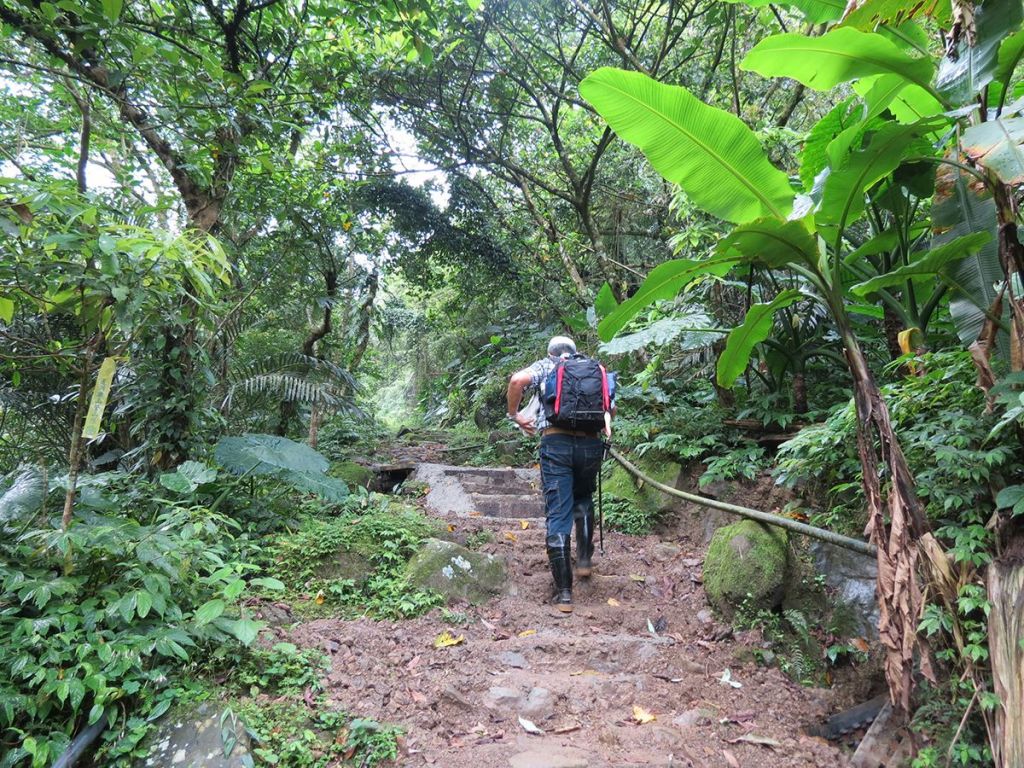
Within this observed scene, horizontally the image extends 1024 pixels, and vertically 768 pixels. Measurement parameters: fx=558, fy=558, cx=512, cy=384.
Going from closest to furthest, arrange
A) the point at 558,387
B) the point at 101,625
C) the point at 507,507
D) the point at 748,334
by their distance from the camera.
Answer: the point at 101,625 → the point at 748,334 → the point at 558,387 → the point at 507,507

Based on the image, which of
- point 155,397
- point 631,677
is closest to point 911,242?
point 631,677

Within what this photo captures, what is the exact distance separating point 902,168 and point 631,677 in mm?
3146

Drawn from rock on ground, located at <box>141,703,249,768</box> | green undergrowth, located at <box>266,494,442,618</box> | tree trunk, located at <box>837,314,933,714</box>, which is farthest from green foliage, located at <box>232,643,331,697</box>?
tree trunk, located at <box>837,314,933,714</box>

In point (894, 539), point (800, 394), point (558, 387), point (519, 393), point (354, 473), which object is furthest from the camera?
point (354, 473)

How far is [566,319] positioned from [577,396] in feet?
11.9

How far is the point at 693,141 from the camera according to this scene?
3045 millimetres

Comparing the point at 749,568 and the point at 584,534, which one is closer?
the point at 749,568

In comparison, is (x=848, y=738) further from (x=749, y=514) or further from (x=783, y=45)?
(x=783, y=45)

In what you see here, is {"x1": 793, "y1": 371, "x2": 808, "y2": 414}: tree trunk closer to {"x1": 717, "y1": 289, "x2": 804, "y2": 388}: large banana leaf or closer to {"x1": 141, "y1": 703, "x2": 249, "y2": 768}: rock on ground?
{"x1": 717, "y1": 289, "x2": 804, "y2": 388}: large banana leaf

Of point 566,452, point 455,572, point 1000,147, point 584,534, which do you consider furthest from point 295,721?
point 1000,147

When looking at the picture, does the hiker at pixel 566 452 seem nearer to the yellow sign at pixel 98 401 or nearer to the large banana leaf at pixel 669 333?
the large banana leaf at pixel 669 333

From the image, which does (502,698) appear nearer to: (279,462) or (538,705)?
(538,705)

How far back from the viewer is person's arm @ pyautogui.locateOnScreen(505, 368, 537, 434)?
4156mm

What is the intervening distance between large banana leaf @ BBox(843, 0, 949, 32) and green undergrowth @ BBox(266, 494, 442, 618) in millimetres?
4154
